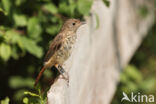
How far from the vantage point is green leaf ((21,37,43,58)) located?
5332 millimetres

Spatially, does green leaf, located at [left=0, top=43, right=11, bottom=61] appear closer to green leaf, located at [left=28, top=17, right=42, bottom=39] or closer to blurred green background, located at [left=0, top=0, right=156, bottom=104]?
blurred green background, located at [left=0, top=0, right=156, bottom=104]

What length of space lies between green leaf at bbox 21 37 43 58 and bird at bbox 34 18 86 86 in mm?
396

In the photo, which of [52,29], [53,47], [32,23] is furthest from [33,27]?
[53,47]

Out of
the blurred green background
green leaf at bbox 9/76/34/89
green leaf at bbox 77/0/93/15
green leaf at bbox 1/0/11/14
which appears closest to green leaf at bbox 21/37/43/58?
the blurred green background

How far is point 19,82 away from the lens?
21.1 feet

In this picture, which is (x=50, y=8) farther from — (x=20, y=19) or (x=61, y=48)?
(x=61, y=48)

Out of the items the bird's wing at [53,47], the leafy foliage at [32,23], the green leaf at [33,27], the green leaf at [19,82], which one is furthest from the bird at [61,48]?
the green leaf at [19,82]

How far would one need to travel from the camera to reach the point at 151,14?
29.0 feet

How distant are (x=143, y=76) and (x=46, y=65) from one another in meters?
4.76

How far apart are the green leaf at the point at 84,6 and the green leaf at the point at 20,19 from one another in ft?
1.98

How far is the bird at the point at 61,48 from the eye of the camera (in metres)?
4.90

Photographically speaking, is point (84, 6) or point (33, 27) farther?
point (33, 27)

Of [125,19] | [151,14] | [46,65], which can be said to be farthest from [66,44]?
[151,14]

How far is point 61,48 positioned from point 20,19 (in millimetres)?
683
